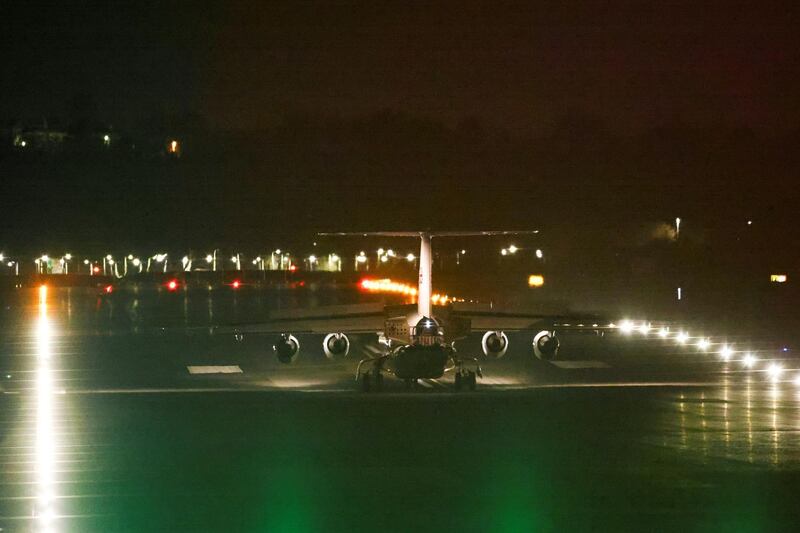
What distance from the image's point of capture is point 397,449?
653 inches

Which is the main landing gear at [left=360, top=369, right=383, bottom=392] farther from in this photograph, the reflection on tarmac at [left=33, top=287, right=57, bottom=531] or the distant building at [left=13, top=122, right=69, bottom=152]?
the distant building at [left=13, top=122, right=69, bottom=152]

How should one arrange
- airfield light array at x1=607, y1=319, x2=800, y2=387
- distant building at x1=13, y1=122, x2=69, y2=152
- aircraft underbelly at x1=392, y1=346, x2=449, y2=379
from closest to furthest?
aircraft underbelly at x1=392, y1=346, x2=449, y2=379
airfield light array at x1=607, y1=319, x2=800, y2=387
distant building at x1=13, y1=122, x2=69, y2=152

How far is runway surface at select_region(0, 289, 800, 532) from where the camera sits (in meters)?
12.2

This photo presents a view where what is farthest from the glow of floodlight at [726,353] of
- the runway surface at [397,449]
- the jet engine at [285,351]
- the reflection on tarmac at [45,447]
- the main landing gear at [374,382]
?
the reflection on tarmac at [45,447]

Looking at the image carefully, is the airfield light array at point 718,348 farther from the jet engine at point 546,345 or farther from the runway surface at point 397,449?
the jet engine at point 546,345

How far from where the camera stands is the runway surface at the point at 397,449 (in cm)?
1216

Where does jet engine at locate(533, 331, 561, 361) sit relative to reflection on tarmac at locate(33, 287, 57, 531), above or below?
above

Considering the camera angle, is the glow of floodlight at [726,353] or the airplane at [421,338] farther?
the glow of floodlight at [726,353]

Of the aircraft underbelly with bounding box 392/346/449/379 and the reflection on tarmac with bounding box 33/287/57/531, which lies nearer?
the reflection on tarmac with bounding box 33/287/57/531

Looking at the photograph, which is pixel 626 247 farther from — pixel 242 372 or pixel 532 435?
pixel 532 435

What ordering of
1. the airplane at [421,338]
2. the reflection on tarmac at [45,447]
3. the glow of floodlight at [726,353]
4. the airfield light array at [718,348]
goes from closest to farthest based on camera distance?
the reflection on tarmac at [45,447] → the airplane at [421,338] → the airfield light array at [718,348] → the glow of floodlight at [726,353]

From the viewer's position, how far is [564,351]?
36188mm

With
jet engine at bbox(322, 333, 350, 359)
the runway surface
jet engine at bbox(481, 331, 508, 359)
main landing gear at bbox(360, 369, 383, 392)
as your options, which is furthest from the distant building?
main landing gear at bbox(360, 369, 383, 392)

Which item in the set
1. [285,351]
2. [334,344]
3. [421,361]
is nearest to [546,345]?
[334,344]
